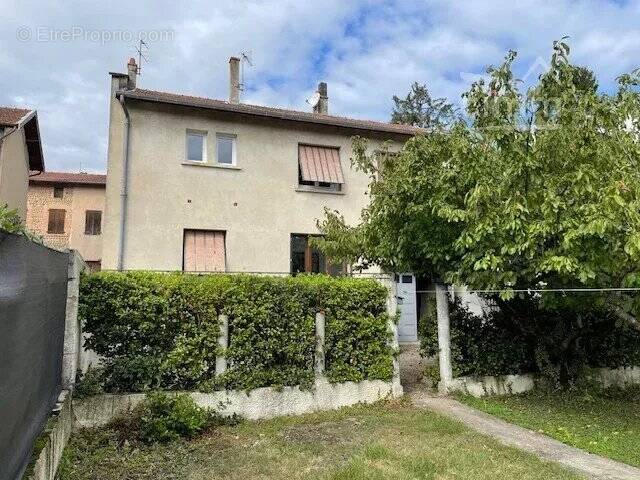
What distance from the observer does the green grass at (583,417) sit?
24.9 ft

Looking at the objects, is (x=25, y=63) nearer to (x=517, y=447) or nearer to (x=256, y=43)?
(x=256, y=43)

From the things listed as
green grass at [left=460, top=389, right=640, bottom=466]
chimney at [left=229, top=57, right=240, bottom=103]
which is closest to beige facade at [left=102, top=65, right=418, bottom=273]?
chimney at [left=229, top=57, right=240, bottom=103]

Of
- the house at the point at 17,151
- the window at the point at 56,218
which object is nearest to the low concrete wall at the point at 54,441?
the house at the point at 17,151

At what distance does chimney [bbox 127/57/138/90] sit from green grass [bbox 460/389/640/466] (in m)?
14.1

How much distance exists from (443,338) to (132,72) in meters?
14.0

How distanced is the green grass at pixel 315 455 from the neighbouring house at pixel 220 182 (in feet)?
26.2

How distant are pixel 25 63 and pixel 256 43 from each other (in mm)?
9797

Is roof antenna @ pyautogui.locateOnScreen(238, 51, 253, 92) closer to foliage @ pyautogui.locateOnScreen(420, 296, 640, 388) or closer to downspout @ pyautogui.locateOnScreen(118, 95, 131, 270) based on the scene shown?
downspout @ pyautogui.locateOnScreen(118, 95, 131, 270)

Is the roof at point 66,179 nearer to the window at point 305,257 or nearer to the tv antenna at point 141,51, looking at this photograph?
the tv antenna at point 141,51

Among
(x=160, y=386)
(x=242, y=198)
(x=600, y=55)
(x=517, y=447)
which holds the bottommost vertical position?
(x=517, y=447)

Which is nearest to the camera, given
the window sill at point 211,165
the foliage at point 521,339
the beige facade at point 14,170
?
the foliage at point 521,339

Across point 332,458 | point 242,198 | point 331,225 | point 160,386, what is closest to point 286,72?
point 242,198

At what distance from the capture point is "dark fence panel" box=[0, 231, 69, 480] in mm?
3438

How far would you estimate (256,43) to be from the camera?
19344mm
